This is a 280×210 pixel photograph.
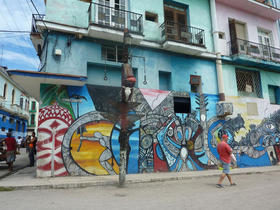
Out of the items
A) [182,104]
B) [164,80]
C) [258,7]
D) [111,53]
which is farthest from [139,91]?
[258,7]

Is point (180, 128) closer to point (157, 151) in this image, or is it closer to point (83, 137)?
point (157, 151)

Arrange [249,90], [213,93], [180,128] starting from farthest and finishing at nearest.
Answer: [249,90], [213,93], [180,128]

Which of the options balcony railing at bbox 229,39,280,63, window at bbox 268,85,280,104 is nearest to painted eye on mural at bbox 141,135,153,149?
balcony railing at bbox 229,39,280,63

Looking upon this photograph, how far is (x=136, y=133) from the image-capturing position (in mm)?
9227

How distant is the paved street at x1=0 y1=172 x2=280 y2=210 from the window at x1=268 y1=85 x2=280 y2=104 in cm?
939

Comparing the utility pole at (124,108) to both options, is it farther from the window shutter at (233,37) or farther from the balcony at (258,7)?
the balcony at (258,7)

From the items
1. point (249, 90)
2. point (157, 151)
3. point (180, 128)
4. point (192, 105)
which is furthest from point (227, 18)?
point (157, 151)

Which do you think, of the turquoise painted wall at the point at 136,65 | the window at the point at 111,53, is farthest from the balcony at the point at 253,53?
the window at the point at 111,53

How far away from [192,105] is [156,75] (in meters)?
2.48

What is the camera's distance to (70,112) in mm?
8344

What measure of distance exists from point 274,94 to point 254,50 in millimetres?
3774

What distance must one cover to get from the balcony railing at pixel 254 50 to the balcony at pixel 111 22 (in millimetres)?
6116

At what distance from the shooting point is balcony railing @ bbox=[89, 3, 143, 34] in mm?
9172

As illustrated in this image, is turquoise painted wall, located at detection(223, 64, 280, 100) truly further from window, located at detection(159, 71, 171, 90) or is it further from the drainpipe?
window, located at detection(159, 71, 171, 90)
